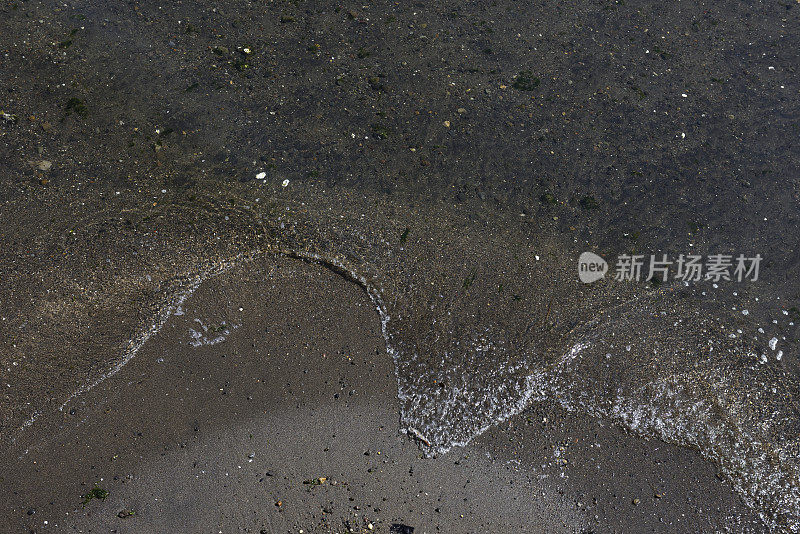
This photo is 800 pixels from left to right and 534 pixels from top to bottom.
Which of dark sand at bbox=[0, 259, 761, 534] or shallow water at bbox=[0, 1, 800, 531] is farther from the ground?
shallow water at bbox=[0, 1, 800, 531]

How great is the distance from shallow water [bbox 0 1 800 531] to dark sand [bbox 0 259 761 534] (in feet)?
0.56

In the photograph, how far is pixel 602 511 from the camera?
3.49 meters

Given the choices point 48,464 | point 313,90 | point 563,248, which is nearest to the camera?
point 48,464

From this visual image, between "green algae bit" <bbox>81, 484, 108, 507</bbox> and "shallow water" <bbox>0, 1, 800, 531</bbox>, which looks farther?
"shallow water" <bbox>0, 1, 800, 531</bbox>

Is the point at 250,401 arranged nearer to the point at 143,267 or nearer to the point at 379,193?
the point at 143,267

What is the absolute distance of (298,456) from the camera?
342 cm

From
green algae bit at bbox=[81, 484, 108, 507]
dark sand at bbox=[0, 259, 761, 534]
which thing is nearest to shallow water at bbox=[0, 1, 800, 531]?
dark sand at bbox=[0, 259, 761, 534]

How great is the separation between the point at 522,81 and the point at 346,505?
387cm

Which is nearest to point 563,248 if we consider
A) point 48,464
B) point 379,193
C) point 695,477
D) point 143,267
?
point 379,193

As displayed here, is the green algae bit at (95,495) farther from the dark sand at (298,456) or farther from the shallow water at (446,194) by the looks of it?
the shallow water at (446,194)

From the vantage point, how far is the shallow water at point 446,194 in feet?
12.1

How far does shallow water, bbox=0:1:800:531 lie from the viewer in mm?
3691

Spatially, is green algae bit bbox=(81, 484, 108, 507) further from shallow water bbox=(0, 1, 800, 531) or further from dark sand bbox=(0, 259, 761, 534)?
shallow water bbox=(0, 1, 800, 531)

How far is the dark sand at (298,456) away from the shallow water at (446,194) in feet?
0.56
